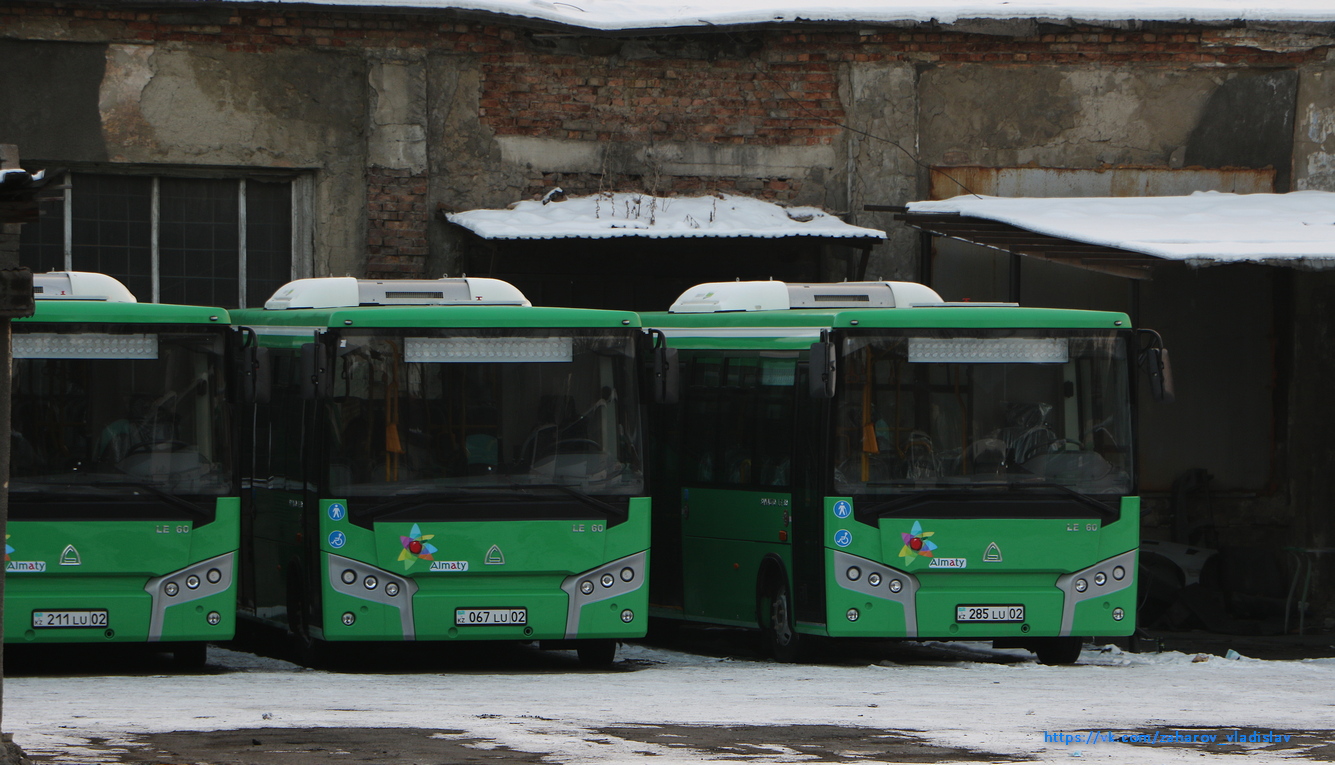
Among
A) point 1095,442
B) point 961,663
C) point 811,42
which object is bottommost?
point 961,663

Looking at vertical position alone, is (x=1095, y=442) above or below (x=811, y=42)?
below

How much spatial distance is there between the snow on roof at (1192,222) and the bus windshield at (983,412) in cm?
178

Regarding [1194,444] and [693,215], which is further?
[1194,444]

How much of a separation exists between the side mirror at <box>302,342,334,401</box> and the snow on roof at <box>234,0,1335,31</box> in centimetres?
653

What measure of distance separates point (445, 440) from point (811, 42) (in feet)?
26.5

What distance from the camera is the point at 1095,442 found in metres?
12.2

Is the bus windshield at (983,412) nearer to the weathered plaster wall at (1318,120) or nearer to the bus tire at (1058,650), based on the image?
the bus tire at (1058,650)

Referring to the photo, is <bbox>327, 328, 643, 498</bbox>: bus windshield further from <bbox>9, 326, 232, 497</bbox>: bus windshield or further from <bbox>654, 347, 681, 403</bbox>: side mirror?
<bbox>9, 326, 232, 497</bbox>: bus windshield

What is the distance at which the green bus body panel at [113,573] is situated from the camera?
11.3m

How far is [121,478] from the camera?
11547mm

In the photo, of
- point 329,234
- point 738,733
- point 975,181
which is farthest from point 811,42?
point 738,733

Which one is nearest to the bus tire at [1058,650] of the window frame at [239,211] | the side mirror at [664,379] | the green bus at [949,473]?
the green bus at [949,473]

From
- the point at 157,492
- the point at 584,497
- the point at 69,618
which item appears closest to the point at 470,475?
the point at 584,497

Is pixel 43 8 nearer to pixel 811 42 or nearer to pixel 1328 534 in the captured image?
pixel 811 42
